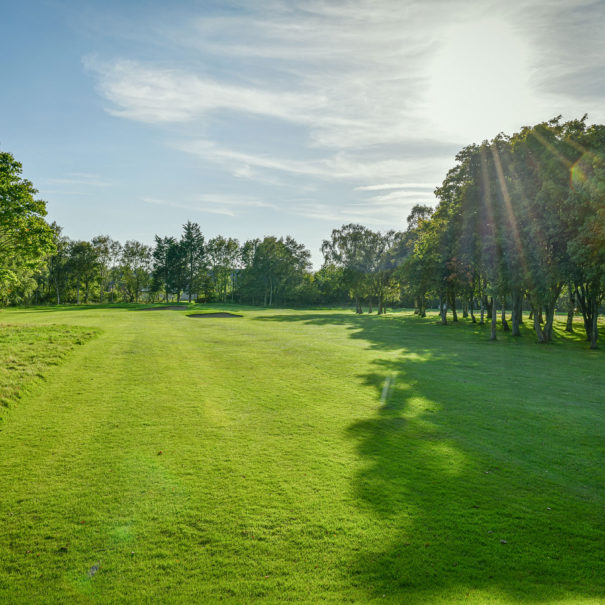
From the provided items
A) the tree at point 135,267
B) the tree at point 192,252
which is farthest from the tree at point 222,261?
the tree at point 135,267

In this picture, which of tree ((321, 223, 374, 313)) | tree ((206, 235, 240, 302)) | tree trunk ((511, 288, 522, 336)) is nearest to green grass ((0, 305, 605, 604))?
tree trunk ((511, 288, 522, 336))

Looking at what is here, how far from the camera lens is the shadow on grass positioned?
4059 millimetres

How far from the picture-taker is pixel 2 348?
14742 mm

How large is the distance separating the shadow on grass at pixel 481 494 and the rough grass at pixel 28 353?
935cm

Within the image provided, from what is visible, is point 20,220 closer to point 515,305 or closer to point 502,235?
point 502,235

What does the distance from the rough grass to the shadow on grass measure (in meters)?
9.35

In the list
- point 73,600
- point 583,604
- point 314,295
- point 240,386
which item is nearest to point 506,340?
point 240,386

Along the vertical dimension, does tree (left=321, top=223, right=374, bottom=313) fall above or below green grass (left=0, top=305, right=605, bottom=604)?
above

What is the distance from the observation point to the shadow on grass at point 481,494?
4.06 m

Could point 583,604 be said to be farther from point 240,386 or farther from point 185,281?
point 185,281

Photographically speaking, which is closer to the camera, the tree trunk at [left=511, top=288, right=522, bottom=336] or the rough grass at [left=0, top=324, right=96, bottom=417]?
the rough grass at [left=0, top=324, right=96, bottom=417]

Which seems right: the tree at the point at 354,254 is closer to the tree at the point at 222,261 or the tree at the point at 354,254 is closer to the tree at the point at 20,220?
the tree at the point at 222,261

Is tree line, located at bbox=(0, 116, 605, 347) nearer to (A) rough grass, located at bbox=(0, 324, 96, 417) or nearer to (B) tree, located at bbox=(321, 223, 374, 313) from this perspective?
(B) tree, located at bbox=(321, 223, 374, 313)

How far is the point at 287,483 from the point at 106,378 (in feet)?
28.4
